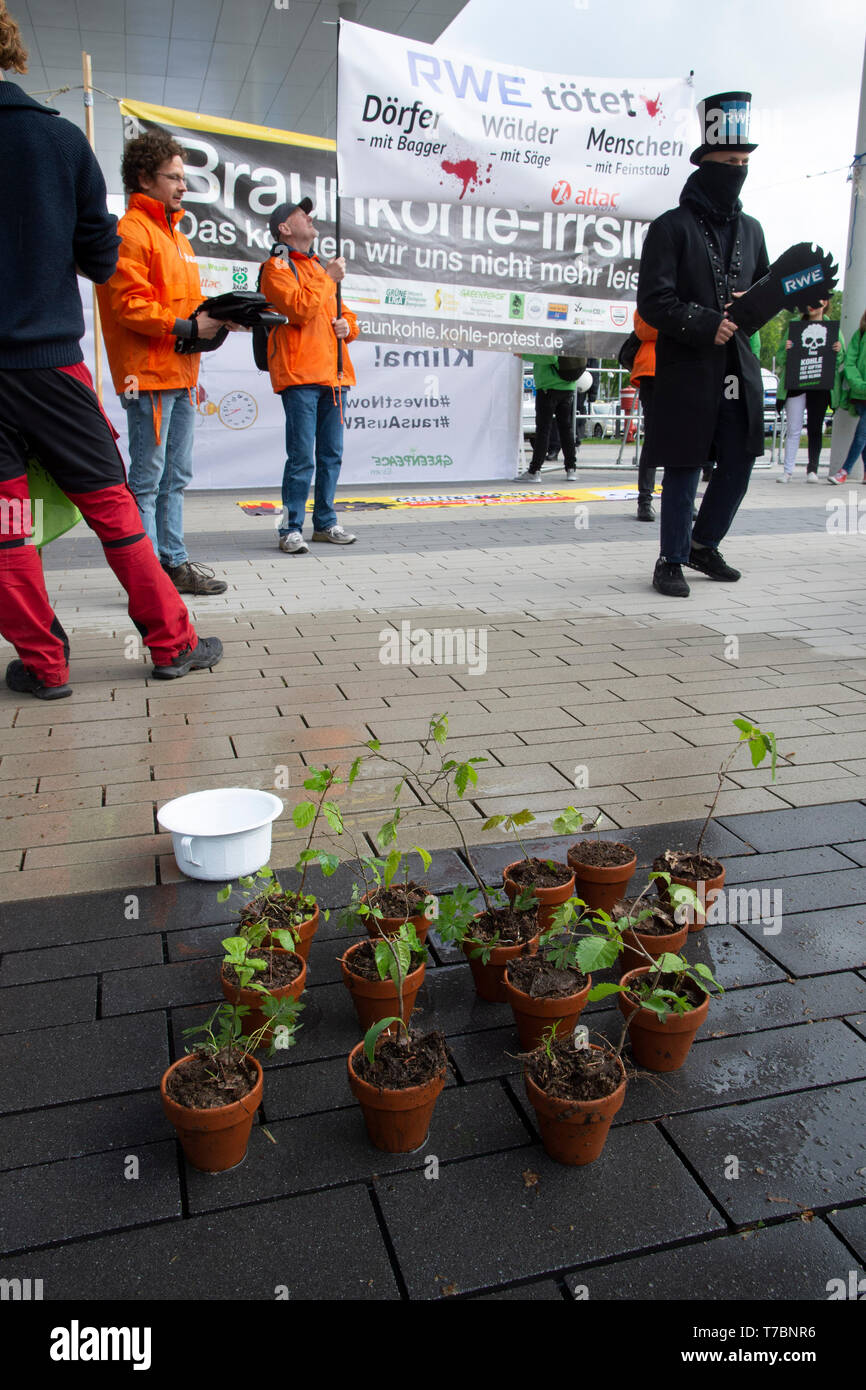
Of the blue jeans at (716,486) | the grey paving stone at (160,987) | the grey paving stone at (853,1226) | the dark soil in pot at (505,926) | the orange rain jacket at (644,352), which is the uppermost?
the orange rain jacket at (644,352)

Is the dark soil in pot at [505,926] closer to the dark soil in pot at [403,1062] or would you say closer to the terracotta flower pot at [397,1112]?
A: the dark soil in pot at [403,1062]

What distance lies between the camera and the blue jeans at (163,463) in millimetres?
4938

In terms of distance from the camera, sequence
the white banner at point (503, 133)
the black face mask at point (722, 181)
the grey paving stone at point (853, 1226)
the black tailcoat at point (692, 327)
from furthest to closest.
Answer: the white banner at point (503, 133), the black tailcoat at point (692, 327), the black face mask at point (722, 181), the grey paving stone at point (853, 1226)

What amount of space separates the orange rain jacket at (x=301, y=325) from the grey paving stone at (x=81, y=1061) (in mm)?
5179

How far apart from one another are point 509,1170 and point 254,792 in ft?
4.27

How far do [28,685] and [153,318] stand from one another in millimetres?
1779

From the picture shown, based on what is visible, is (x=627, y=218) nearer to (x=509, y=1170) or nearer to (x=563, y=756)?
(x=563, y=756)

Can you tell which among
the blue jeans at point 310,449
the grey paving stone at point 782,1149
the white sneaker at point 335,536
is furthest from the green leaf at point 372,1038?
the white sneaker at point 335,536

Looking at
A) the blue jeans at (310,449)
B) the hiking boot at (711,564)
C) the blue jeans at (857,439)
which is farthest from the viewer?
the blue jeans at (857,439)

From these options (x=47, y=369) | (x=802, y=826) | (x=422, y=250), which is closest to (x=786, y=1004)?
(x=802, y=826)

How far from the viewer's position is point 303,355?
21.3ft

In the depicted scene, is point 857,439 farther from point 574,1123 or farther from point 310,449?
point 574,1123

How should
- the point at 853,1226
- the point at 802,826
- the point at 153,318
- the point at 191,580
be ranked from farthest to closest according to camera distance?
the point at 191,580
the point at 153,318
the point at 802,826
the point at 853,1226

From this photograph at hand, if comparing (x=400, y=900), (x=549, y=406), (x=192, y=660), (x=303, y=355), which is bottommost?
(x=400, y=900)
